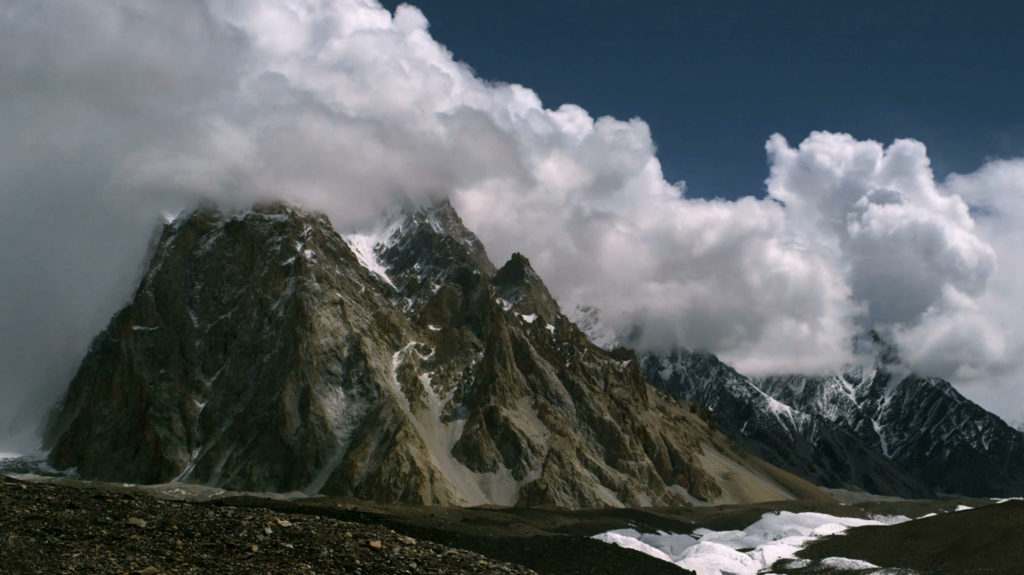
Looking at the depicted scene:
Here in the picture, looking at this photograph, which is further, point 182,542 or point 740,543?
point 740,543

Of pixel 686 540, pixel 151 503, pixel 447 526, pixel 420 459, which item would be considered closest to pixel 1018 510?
pixel 686 540

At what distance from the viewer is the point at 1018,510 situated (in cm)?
8994

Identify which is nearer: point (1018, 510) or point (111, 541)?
point (111, 541)

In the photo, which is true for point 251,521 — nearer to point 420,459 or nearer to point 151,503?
point 151,503

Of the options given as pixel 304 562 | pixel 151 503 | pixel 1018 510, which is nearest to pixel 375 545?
pixel 304 562

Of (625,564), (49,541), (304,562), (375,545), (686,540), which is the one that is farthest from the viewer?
(686,540)

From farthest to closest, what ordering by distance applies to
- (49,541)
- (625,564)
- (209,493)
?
(209,493) < (625,564) < (49,541)

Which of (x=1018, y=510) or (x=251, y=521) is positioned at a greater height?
(x=1018, y=510)

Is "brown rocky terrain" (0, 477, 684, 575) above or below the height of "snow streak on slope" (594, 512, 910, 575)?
below

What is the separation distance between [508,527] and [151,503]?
6360 cm

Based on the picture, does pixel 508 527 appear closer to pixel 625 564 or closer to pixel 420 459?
pixel 625 564

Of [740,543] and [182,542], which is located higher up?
[740,543]

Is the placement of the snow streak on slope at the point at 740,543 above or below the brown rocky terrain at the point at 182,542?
above

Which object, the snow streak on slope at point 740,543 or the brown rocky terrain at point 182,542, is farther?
the snow streak on slope at point 740,543
